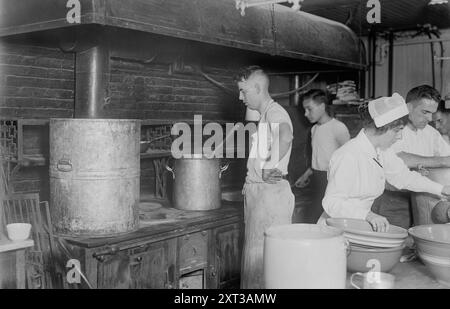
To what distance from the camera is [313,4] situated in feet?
18.0

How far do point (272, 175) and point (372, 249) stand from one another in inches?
63.9

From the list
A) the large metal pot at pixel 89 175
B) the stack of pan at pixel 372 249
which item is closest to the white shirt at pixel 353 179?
the stack of pan at pixel 372 249

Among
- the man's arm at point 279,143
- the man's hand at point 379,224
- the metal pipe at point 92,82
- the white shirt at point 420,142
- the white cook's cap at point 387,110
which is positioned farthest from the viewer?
the white shirt at point 420,142

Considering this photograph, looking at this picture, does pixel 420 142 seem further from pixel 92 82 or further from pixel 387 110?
pixel 92 82

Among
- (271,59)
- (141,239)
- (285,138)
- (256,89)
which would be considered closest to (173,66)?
(271,59)

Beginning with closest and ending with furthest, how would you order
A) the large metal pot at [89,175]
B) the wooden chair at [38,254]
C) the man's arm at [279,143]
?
the large metal pot at [89,175]
the wooden chair at [38,254]
the man's arm at [279,143]

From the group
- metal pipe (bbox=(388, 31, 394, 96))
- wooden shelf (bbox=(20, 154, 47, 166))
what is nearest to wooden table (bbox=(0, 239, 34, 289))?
wooden shelf (bbox=(20, 154, 47, 166))

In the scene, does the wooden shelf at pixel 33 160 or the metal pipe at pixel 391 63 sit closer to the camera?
the wooden shelf at pixel 33 160

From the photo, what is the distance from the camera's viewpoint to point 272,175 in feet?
12.4

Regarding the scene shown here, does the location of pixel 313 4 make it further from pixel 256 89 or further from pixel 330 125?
pixel 256 89

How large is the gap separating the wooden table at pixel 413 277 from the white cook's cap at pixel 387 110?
0.79 metres

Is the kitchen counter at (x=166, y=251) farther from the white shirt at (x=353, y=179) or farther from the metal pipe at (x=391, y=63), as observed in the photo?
the metal pipe at (x=391, y=63)

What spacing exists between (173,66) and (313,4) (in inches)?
68.1

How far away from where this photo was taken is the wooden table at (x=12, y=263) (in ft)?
9.82
